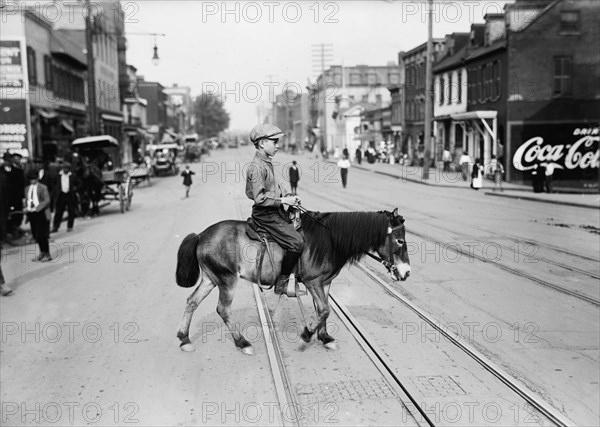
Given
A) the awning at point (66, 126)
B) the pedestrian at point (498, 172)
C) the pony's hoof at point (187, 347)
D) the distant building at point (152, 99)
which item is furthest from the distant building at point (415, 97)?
the pony's hoof at point (187, 347)

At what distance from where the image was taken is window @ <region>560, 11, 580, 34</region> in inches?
1391

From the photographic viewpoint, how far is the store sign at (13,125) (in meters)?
30.1

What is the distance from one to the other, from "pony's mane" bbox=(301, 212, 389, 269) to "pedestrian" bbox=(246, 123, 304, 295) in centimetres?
24

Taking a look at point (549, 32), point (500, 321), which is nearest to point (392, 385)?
point (500, 321)

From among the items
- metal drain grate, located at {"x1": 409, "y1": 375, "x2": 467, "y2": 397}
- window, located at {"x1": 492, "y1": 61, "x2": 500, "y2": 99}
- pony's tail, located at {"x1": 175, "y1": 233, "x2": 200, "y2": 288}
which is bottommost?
metal drain grate, located at {"x1": 409, "y1": 375, "x2": 467, "y2": 397}

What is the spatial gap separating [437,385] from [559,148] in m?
31.9

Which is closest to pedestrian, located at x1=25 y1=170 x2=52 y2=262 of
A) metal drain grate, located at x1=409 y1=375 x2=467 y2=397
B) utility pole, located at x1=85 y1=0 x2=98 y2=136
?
metal drain grate, located at x1=409 y1=375 x2=467 y2=397

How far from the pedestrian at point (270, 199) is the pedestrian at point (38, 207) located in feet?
23.9

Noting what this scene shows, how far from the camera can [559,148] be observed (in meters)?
35.2

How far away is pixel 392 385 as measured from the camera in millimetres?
6207

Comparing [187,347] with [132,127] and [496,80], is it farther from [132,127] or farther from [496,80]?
[132,127]

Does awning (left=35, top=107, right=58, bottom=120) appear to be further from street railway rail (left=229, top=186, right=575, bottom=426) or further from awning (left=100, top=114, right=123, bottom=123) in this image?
street railway rail (left=229, top=186, right=575, bottom=426)

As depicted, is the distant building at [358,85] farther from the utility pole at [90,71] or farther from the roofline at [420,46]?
the utility pole at [90,71]

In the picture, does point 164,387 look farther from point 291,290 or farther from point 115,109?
point 115,109
